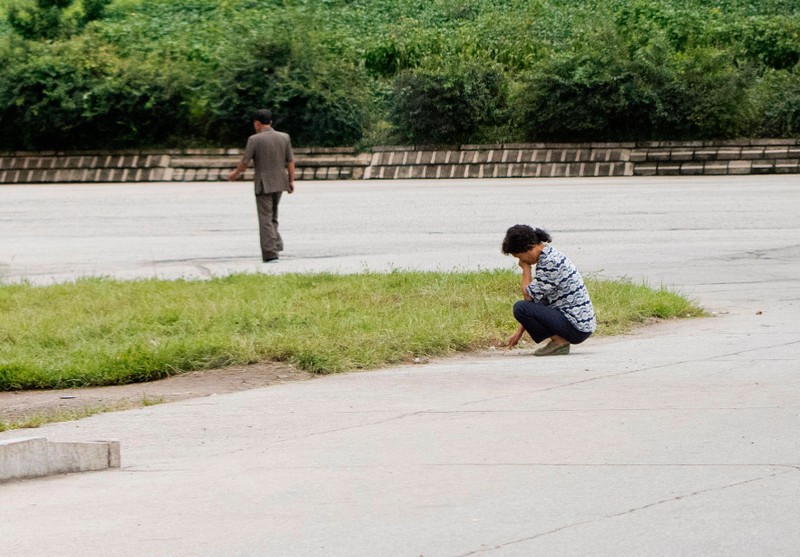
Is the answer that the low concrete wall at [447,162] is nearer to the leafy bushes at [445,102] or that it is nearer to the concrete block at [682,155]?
the concrete block at [682,155]

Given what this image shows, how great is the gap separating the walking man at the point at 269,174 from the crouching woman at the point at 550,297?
22.8ft

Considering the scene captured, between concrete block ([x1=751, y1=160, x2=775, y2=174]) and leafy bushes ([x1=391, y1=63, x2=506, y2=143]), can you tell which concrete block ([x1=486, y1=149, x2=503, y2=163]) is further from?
concrete block ([x1=751, y1=160, x2=775, y2=174])

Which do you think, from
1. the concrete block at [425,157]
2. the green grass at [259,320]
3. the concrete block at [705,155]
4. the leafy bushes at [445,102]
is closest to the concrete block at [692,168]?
the concrete block at [705,155]

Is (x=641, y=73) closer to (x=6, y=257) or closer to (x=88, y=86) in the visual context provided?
(x=88, y=86)

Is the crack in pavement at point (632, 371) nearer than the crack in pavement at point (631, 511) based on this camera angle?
No

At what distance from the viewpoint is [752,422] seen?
7.03 metres

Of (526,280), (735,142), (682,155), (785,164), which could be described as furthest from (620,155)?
(526,280)

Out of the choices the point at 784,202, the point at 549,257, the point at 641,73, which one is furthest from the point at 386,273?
the point at 641,73

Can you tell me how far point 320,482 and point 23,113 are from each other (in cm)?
3258

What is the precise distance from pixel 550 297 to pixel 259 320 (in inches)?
96.7

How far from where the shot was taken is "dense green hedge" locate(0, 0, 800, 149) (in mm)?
32781

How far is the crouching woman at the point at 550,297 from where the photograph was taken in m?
9.81

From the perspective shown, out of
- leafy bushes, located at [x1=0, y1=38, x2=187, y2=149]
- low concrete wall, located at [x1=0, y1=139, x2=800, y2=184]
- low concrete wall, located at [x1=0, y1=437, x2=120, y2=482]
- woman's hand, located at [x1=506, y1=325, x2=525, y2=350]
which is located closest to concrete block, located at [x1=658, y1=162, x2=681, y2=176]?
low concrete wall, located at [x1=0, y1=139, x2=800, y2=184]

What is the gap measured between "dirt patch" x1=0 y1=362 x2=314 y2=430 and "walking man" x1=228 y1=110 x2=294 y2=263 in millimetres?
7061
